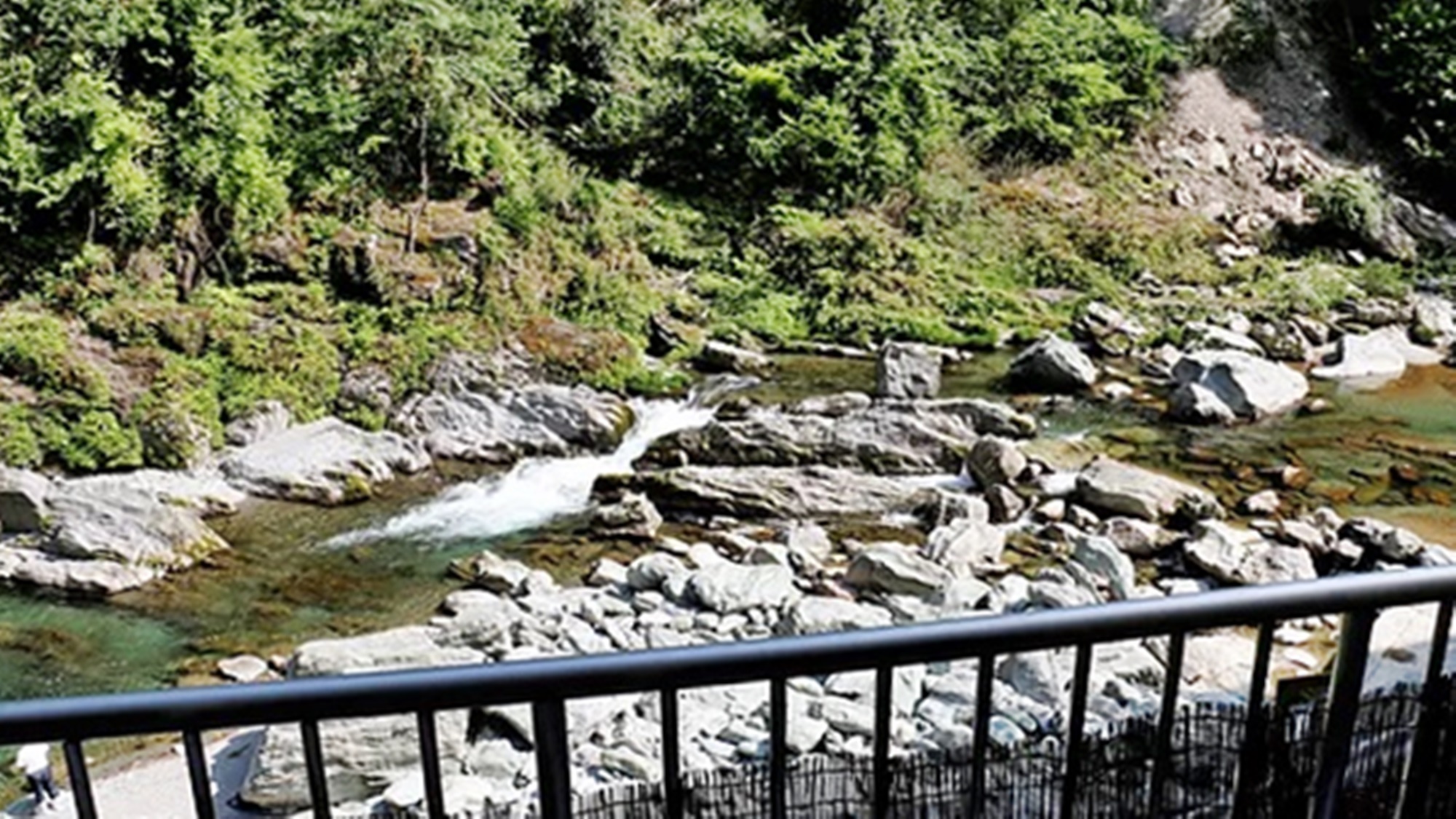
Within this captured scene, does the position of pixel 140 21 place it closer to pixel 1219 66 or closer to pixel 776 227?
pixel 776 227

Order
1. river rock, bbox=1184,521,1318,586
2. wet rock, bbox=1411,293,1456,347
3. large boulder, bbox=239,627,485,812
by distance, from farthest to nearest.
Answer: wet rock, bbox=1411,293,1456,347, river rock, bbox=1184,521,1318,586, large boulder, bbox=239,627,485,812

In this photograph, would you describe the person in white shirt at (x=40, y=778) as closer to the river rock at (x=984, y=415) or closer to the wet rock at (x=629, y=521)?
the wet rock at (x=629, y=521)

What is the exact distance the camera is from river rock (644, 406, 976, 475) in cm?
893

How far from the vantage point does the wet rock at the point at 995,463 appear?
8.47 meters

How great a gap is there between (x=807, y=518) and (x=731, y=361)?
136 inches

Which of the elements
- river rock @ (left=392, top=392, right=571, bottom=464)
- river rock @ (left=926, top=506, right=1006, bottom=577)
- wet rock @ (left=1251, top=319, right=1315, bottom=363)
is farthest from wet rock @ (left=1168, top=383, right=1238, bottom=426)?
river rock @ (left=392, top=392, right=571, bottom=464)

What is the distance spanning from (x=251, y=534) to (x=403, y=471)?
1.35 m

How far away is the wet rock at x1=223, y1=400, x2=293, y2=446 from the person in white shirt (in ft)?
15.1

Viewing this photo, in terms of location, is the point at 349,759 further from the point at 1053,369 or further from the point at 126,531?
the point at 1053,369

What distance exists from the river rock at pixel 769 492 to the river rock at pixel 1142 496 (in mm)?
1173

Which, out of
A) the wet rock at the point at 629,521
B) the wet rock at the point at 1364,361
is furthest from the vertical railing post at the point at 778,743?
the wet rock at the point at 1364,361

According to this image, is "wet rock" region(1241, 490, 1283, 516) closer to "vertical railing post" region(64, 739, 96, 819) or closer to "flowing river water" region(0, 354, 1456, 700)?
"flowing river water" region(0, 354, 1456, 700)

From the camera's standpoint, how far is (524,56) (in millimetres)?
13734

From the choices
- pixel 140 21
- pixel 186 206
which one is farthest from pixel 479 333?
pixel 140 21
